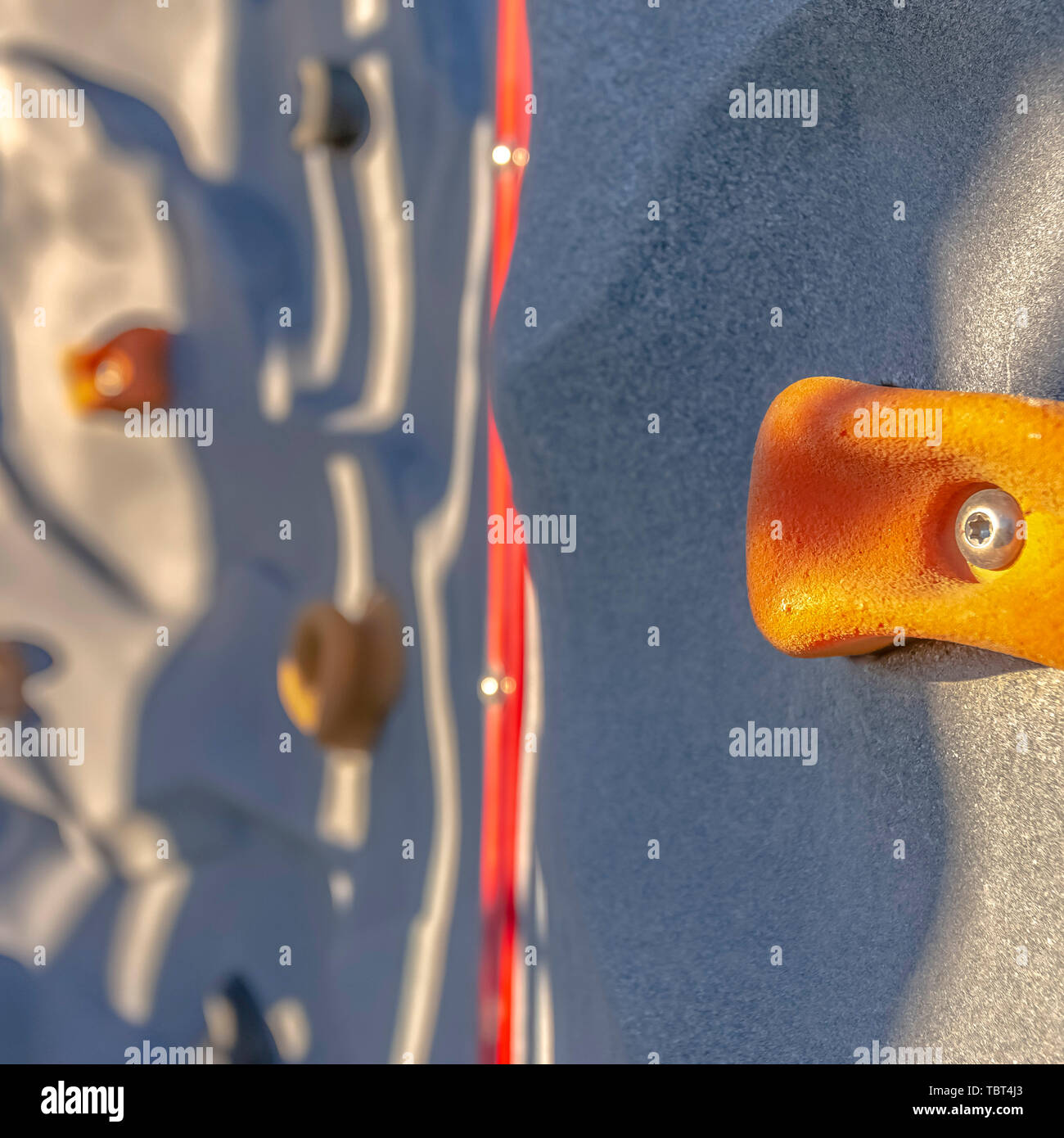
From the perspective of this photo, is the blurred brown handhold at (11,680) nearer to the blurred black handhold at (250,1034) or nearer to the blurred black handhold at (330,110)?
the blurred black handhold at (250,1034)

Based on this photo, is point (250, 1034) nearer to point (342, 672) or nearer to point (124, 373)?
point (342, 672)

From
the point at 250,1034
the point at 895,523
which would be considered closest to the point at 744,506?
the point at 895,523

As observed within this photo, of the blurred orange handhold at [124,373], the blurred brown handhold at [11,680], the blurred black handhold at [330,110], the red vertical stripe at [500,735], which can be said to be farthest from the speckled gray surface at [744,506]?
the blurred brown handhold at [11,680]

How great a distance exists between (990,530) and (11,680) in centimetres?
64

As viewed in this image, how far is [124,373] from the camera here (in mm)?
662

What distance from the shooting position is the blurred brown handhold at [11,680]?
68 centimetres

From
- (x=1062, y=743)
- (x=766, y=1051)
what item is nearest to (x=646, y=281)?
(x=1062, y=743)

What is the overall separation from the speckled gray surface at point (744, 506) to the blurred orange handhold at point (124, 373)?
0.81ft

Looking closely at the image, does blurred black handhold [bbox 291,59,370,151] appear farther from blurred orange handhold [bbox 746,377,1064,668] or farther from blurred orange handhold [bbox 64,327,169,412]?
blurred orange handhold [bbox 746,377,1064,668]

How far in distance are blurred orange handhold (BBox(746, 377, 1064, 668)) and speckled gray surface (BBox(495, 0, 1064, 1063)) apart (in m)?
0.08

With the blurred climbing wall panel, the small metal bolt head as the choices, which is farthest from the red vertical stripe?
the small metal bolt head

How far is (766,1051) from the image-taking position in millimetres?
587

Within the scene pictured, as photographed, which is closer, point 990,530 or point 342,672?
point 990,530

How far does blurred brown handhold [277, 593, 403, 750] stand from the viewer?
645mm
